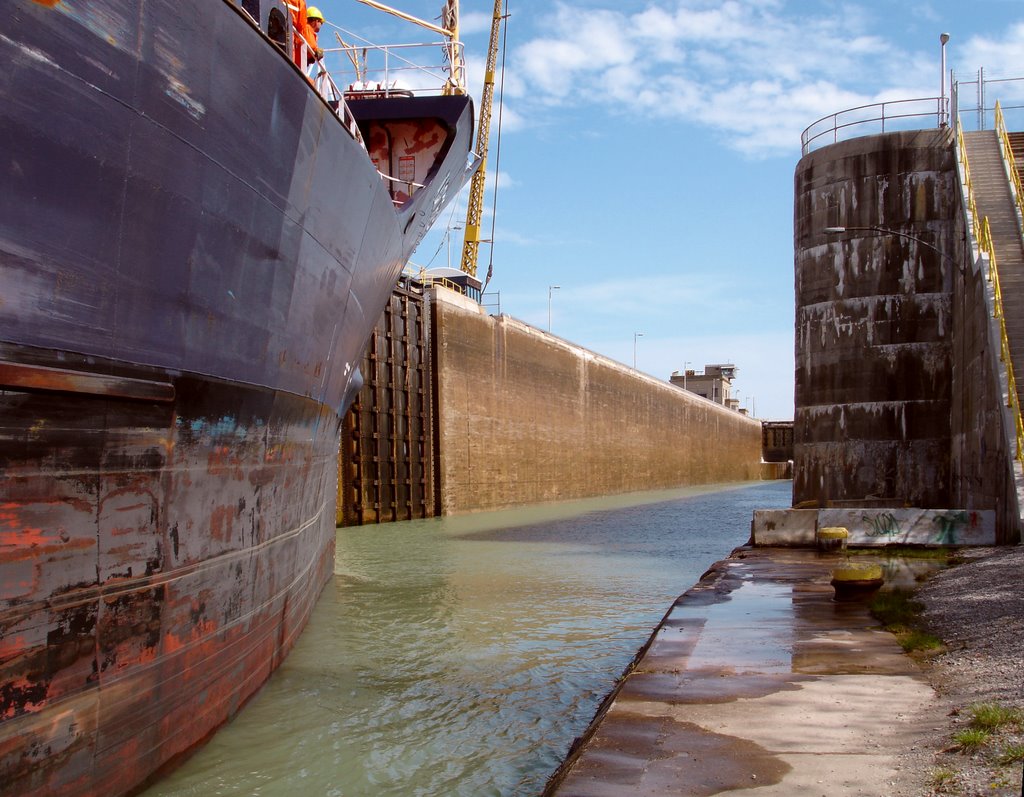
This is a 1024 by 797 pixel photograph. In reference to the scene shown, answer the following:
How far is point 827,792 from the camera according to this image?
153 inches

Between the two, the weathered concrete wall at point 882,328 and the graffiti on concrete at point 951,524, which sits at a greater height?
the weathered concrete wall at point 882,328

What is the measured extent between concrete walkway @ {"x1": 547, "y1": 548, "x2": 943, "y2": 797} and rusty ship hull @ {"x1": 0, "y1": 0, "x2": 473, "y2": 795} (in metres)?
2.23

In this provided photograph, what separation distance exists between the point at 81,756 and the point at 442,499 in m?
22.8

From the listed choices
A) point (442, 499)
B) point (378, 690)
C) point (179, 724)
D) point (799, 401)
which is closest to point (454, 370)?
point (442, 499)

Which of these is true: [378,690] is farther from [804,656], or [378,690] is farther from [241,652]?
[804,656]

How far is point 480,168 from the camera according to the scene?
4803 centimetres

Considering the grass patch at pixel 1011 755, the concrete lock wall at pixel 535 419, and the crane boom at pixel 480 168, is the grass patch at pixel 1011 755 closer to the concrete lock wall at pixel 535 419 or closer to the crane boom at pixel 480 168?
the concrete lock wall at pixel 535 419

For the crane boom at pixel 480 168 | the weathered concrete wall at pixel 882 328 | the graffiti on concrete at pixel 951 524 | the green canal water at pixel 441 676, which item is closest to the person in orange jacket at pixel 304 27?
the green canal water at pixel 441 676

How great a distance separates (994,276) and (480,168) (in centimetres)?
3615

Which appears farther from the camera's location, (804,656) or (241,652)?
(804,656)

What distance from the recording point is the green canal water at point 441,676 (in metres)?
5.47

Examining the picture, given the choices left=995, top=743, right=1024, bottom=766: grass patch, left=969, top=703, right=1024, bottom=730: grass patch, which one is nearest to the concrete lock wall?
left=969, top=703, right=1024, bottom=730: grass patch

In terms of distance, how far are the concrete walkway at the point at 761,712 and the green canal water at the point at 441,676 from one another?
0.85 m

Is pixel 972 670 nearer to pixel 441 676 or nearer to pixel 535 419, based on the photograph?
pixel 441 676
